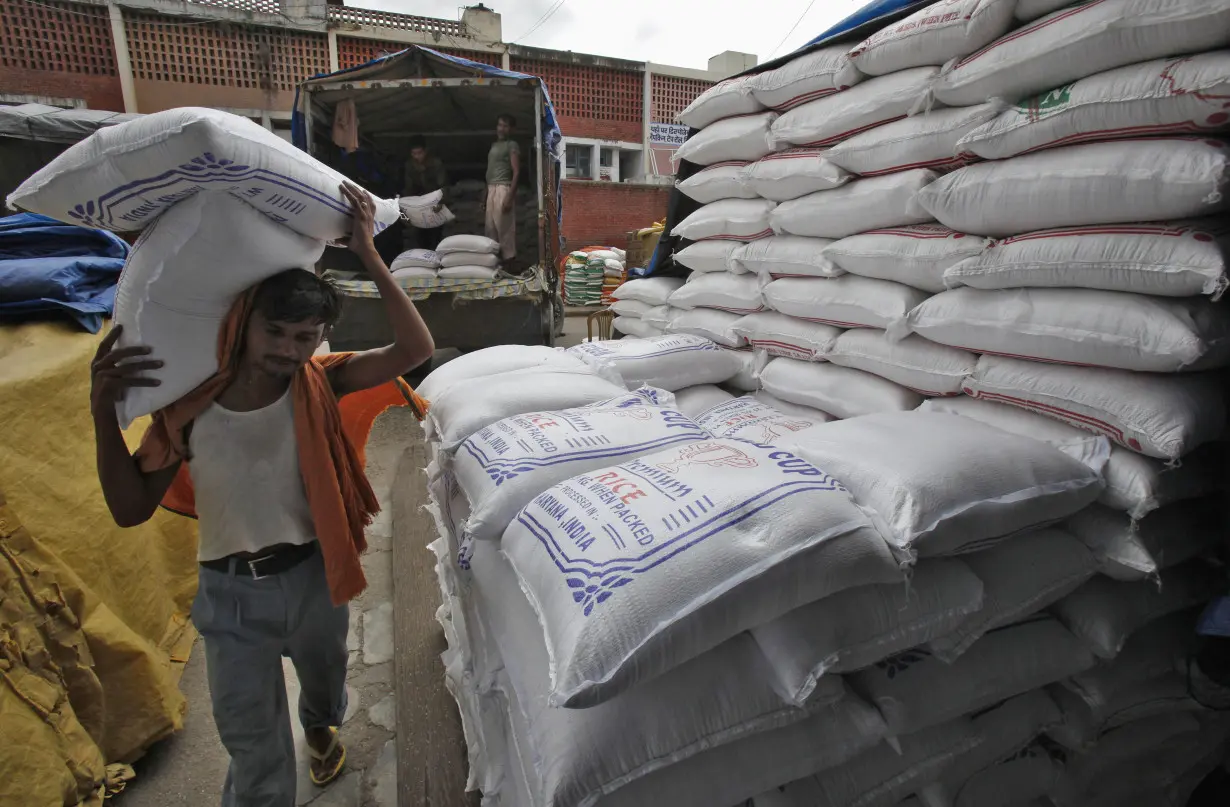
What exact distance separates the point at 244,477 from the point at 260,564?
0.68ft

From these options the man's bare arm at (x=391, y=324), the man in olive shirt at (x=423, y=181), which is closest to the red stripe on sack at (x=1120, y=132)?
the man's bare arm at (x=391, y=324)

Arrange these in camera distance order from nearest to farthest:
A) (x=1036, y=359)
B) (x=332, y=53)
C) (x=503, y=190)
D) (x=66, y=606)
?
1. (x=1036, y=359)
2. (x=66, y=606)
3. (x=503, y=190)
4. (x=332, y=53)

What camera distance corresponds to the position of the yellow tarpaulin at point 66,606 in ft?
5.17

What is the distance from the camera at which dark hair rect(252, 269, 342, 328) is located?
125 centimetres

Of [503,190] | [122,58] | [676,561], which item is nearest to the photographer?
[676,561]

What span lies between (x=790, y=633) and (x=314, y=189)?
4.13 ft

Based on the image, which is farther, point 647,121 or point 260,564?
point 647,121

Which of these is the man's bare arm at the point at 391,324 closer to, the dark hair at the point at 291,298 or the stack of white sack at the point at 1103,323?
the dark hair at the point at 291,298

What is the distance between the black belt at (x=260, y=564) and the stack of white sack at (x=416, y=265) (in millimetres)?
4529

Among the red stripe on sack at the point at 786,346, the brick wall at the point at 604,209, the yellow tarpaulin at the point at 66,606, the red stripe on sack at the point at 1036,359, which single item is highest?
the brick wall at the point at 604,209

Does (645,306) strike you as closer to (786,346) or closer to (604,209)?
(786,346)

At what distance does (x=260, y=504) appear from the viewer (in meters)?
1.39

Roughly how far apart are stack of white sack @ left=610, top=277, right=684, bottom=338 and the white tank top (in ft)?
7.45

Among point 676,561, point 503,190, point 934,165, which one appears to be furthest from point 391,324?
point 503,190
